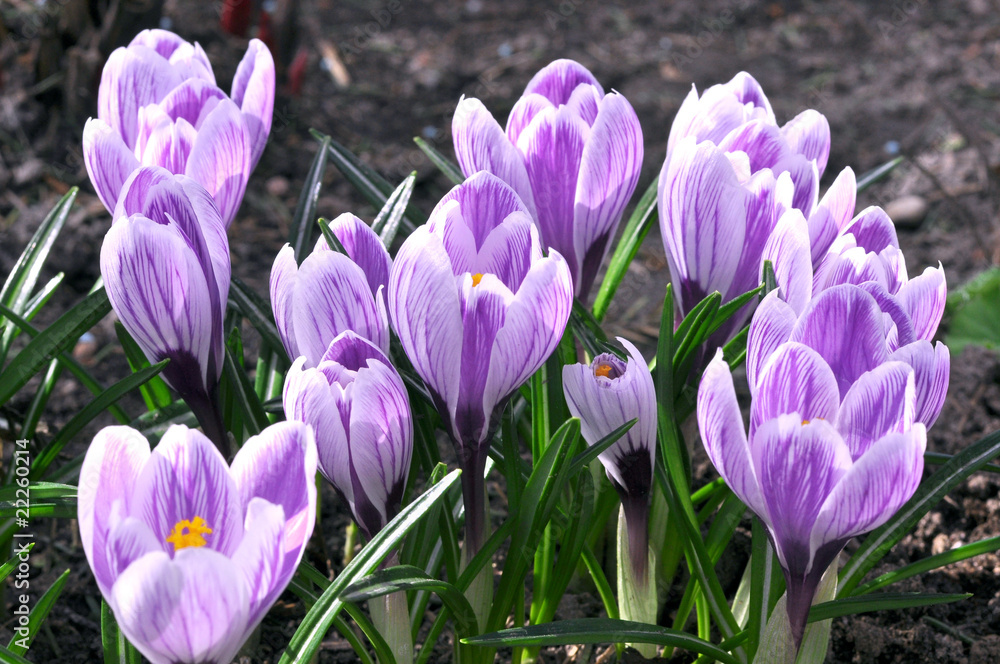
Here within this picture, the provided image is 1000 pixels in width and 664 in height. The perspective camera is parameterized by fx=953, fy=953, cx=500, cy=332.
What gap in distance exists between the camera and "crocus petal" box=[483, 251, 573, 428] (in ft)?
3.41

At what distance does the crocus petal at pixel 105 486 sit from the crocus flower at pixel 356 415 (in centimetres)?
17

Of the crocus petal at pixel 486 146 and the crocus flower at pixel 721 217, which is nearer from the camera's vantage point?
the crocus flower at pixel 721 217

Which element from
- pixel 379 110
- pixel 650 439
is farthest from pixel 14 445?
pixel 379 110

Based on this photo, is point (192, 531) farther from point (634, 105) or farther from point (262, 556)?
point (634, 105)

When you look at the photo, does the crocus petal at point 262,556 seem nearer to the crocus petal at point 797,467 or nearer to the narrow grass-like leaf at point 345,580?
the narrow grass-like leaf at point 345,580

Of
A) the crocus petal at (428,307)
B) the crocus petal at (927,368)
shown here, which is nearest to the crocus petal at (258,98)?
the crocus petal at (428,307)

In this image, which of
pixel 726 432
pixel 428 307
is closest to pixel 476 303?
pixel 428 307

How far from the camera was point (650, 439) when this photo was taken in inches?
48.3

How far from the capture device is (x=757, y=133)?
137 centimetres

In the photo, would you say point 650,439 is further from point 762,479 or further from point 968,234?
point 968,234

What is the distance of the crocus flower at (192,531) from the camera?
0.84 meters

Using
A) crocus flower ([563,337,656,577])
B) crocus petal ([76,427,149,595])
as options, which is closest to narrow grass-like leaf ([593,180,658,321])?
crocus flower ([563,337,656,577])

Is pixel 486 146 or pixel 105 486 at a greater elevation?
pixel 486 146

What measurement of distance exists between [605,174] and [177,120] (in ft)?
2.06
